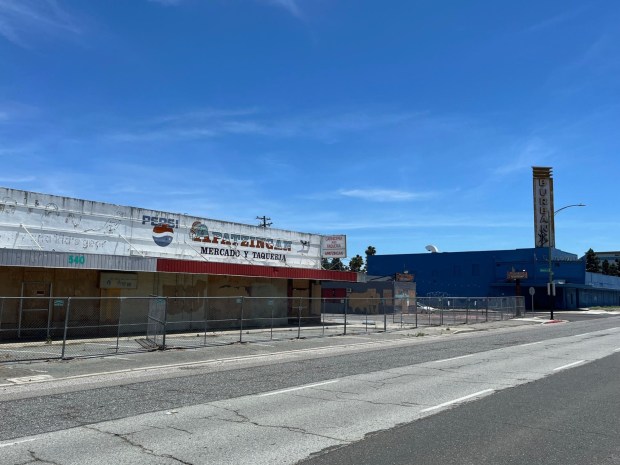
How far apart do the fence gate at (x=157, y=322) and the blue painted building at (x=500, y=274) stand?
54.7 m

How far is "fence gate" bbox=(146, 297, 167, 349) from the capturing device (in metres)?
18.6

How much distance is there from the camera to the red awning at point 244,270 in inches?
912

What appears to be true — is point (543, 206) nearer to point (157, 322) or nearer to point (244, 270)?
point (244, 270)

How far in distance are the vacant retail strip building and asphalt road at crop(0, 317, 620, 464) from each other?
193 inches

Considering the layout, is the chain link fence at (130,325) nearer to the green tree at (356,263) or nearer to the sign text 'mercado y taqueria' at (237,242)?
the sign text 'mercado y taqueria' at (237,242)

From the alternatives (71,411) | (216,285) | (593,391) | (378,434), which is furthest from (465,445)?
(216,285)

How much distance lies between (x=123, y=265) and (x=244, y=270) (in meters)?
6.54

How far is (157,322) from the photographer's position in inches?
759

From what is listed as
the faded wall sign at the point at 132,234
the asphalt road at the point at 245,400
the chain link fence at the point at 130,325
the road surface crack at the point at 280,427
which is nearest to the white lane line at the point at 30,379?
the asphalt road at the point at 245,400

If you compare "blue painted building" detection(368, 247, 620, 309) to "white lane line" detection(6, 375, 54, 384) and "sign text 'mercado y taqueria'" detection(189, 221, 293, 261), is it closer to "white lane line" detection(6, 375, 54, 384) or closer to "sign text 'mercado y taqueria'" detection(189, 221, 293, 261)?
"sign text 'mercado y taqueria'" detection(189, 221, 293, 261)

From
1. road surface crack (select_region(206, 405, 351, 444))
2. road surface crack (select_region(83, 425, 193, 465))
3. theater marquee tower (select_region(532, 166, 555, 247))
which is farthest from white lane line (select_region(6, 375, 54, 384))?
theater marquee tower (select_region(532, 166, 555, 247))

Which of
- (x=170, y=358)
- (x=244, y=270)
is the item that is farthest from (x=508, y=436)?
(x=244, y=270)

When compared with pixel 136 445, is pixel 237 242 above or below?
above

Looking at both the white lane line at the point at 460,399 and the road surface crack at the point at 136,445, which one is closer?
the road surface crack at the point at 136,445
